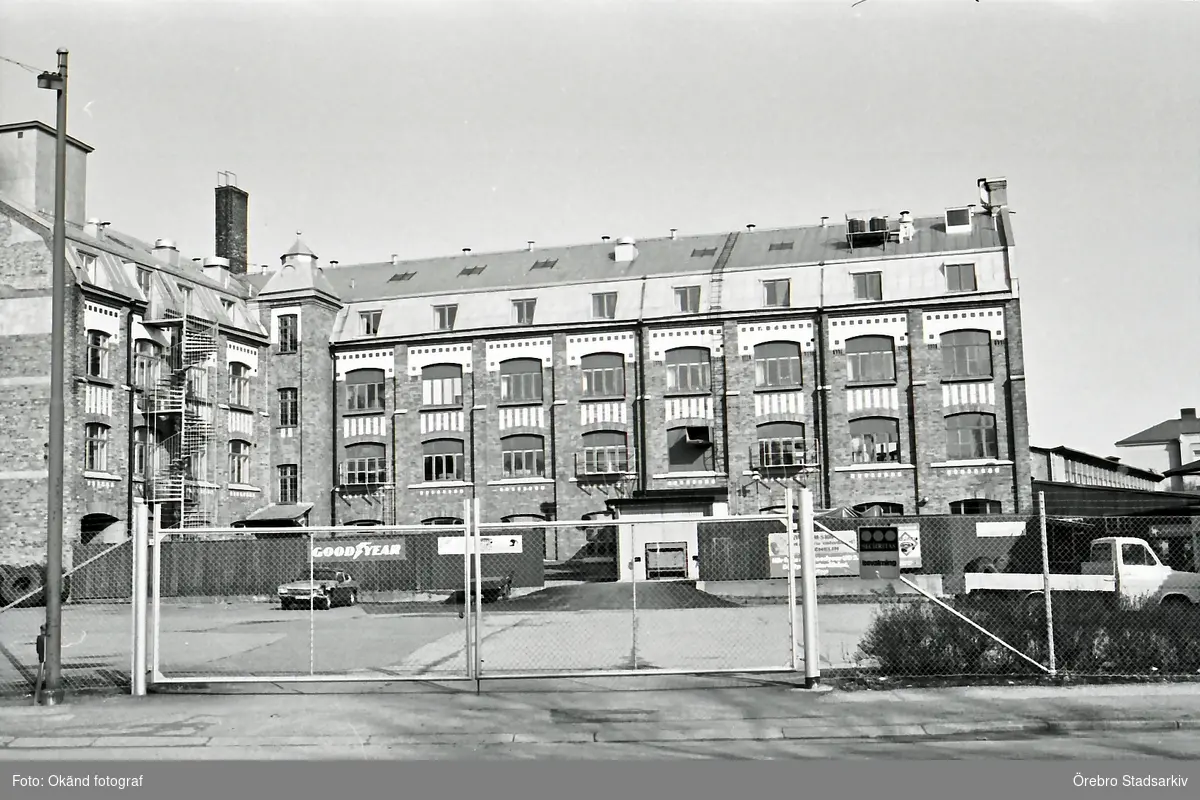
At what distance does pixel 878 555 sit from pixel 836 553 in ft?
52.4

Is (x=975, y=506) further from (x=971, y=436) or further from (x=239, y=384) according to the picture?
(x=239, y=384)

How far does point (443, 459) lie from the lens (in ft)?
150

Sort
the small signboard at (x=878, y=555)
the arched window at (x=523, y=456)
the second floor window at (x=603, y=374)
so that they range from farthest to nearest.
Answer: the arched window at (x=523, y=456) → the second floor window at (x=603, y=374) → the small signboard at (x=878, y=555)

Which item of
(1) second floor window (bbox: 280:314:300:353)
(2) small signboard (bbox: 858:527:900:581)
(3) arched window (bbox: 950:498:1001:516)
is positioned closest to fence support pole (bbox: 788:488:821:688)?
(2) small signboard (bbox: 858:527:900:581)

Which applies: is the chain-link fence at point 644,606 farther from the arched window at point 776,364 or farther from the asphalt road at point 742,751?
the arched window at point 776,364

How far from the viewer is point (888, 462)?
41.9 metres

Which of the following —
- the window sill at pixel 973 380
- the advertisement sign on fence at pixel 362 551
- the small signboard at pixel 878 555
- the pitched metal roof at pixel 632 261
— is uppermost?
the pitched metal roof at pixel 632 261

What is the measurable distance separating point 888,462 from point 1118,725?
31.8 metres

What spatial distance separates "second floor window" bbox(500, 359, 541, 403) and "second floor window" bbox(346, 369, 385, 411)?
17.7 ft

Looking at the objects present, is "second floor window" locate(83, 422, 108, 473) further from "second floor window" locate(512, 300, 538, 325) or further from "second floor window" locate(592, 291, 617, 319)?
"second floor window" locate(592, 291, 617, 319)

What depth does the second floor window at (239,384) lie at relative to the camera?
144ft

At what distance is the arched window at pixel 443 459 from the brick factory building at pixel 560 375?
9 cm

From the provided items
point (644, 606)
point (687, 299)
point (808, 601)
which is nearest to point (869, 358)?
point (687, 299)

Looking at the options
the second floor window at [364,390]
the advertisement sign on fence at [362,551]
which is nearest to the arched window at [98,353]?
the advertisement sign on fence at [362,551]
